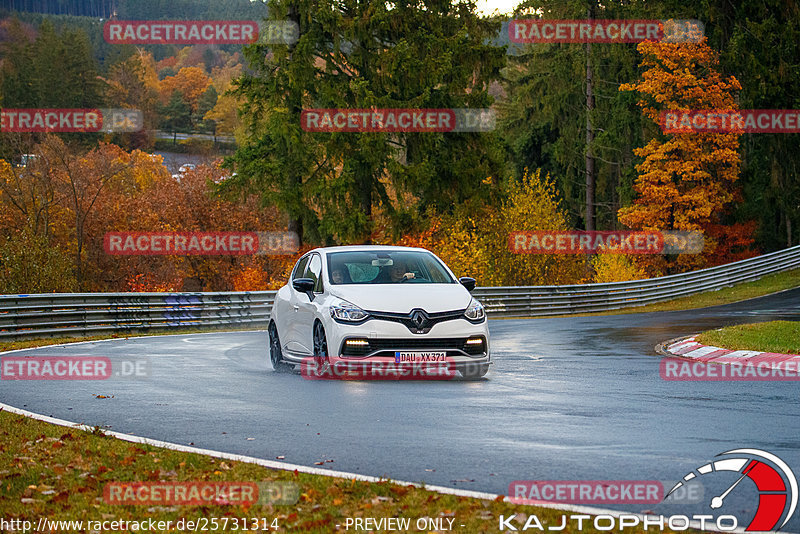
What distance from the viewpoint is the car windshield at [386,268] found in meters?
14.6

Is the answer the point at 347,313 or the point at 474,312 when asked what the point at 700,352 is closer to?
the point at 474,312

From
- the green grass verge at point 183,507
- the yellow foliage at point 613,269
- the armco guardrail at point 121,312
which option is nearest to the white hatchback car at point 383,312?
the green grass verge at point 183,507

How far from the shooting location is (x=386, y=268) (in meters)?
14.8

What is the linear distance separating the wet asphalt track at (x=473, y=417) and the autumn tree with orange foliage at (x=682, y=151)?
35500 mm

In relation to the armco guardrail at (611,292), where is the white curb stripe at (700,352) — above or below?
above

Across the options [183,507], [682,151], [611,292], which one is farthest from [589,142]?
[183,507]

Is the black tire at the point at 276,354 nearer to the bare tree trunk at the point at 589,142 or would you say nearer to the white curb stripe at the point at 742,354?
the white curb stripe at the point at 742,354

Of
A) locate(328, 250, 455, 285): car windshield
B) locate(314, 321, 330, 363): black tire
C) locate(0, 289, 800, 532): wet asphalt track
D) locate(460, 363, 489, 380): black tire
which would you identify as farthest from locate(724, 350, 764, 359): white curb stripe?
locate(314, 321, 330, 363): black tire

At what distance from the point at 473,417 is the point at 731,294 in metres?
36.5

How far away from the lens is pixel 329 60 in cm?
4641

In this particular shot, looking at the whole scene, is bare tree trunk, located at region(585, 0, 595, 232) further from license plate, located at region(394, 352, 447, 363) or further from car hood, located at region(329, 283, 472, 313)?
license plate, located at region(394, 352, 447, 363)

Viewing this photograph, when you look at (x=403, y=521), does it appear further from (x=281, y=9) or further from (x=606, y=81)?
(x=606, y=81)

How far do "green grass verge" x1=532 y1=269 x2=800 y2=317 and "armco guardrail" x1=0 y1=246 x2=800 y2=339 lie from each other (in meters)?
0.71

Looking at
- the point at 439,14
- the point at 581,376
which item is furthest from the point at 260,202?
the point at 581,376
